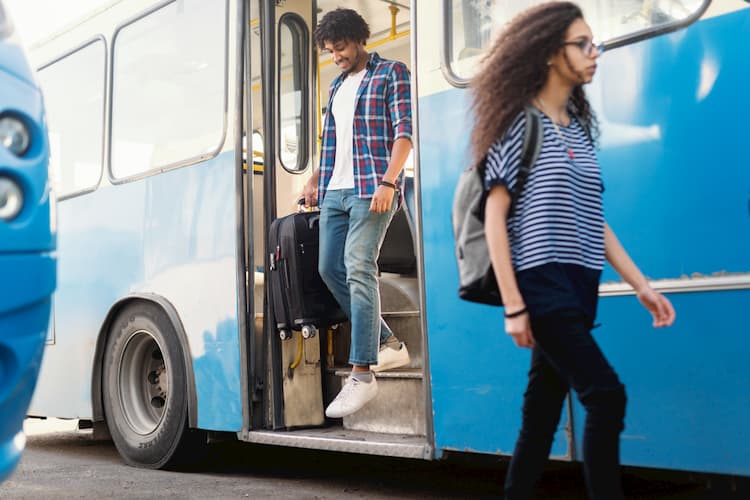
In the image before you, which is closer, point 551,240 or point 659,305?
point 551,240

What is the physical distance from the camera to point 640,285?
2633mm

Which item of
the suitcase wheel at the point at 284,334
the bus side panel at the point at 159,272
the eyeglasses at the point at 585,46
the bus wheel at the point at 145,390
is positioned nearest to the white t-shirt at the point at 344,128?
the bus side panel at the point at 159,272

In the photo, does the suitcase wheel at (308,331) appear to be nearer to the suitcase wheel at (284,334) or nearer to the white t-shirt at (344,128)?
the suitcase wheel at (284,334)

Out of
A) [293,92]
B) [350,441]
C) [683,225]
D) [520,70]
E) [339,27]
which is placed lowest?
[350,441]

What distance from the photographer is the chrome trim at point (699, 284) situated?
2.77 meters

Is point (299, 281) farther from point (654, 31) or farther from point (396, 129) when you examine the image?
point (654, 31)

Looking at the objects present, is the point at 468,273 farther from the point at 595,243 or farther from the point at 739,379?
the point at 739,379

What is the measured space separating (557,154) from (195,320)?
2843mm

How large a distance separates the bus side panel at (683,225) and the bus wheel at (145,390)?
258 cm

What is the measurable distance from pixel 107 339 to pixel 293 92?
72.9 inches

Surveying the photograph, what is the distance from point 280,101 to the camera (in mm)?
5000

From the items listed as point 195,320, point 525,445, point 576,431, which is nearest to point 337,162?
point 195,320

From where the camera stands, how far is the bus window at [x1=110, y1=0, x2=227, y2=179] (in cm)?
490

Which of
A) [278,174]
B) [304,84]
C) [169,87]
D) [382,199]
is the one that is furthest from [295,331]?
[169,87]
